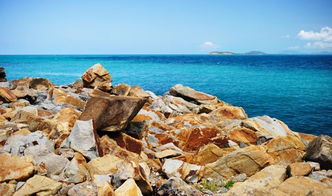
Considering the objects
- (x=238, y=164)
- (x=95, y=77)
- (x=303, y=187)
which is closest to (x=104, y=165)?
(x=238, y=164)

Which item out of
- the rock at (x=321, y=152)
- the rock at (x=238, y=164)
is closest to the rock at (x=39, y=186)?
the rock at (x=238, y=164)

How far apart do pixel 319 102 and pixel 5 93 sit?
33721mm

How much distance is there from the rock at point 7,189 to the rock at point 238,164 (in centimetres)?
618

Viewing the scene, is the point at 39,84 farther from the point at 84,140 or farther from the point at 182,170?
the point at 182,170

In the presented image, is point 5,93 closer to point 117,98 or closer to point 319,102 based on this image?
point 117,98

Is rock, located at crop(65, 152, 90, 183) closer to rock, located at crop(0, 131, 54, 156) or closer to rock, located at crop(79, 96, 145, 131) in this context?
rock, located at crop(0, 131, 54, 156)

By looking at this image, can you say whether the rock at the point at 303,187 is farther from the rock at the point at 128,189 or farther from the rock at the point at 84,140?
the rock at the point at 84,140

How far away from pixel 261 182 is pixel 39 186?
253 inches

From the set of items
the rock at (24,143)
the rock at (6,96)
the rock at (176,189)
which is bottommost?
the rock at (176,189)

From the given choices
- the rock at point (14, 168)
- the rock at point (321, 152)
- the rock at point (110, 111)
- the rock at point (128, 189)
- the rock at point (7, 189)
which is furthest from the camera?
the rock at point (110, 111)

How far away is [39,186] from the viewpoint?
708 cm

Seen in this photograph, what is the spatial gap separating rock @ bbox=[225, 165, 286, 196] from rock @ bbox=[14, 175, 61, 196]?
4.82 metres

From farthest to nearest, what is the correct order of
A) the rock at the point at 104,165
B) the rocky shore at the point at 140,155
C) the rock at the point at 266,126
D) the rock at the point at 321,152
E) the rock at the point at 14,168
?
the rock at the point at 266,126, the rock at the point at 321,152, the rock at the point at 104,165, the rocky shore at the point at 140,155, the rock at the point at 14,168

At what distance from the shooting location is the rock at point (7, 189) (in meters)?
6.88
